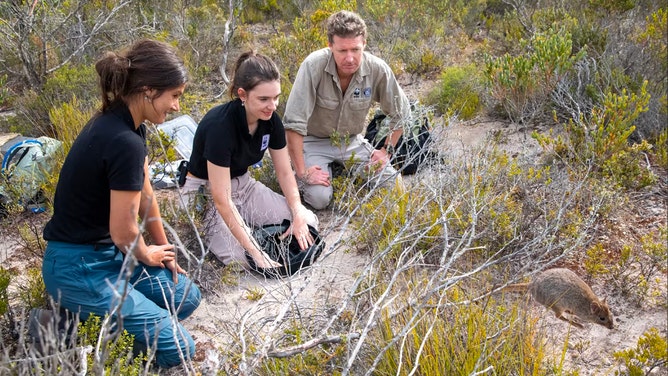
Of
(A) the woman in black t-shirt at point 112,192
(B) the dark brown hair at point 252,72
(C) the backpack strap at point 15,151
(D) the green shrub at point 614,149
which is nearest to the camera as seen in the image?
(A) the woman in black t-shirt at point 112,192

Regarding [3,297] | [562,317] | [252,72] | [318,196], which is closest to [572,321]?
[562,317]

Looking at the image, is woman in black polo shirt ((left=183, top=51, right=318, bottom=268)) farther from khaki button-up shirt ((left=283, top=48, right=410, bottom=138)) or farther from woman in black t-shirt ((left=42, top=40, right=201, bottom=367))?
woman in black t-shirt ((left=42, top=40, right=201, bottom=367))

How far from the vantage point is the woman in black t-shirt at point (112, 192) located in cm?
270

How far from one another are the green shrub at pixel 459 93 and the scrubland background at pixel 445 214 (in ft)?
0.08

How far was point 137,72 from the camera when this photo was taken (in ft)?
9.09

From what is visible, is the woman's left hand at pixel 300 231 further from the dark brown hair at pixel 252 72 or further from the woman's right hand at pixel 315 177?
the dark brown hair at pixel 252 72

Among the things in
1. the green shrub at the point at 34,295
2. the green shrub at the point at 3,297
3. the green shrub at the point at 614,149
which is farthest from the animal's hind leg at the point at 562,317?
the green shrub at the point at 3,297

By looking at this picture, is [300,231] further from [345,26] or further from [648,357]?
[648,357]

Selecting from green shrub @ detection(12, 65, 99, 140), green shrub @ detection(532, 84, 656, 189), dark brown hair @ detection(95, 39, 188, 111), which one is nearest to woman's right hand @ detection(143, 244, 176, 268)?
dark brown hair @ detection(95, 39, 188, 111)

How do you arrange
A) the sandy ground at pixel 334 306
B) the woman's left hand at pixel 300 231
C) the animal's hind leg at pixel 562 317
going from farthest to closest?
the woman's left hand at pixel 300 231, the animal's hind leg at pixel 562 317, the sandy ground at pixel 334 306

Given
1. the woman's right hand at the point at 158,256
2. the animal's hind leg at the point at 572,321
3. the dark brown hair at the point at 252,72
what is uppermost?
the dark brown hair at the point at 252,72

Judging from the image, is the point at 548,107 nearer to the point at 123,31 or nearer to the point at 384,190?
the point at 384,190

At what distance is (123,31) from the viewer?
22.5 ft

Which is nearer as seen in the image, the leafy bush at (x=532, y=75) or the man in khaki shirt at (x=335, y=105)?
the man in khaki shirt at (x=335, y=105)
